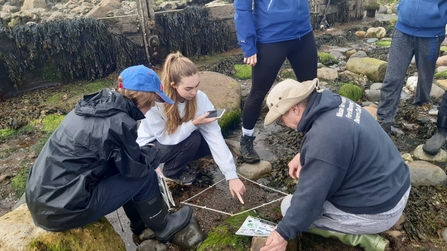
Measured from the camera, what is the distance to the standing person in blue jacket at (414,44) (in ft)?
12.8

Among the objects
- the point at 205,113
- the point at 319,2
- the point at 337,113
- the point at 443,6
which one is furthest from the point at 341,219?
the point at 319,2

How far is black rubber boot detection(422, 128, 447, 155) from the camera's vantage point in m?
3.98

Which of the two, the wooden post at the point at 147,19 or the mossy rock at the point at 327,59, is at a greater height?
the wooden post at the point at 147,19

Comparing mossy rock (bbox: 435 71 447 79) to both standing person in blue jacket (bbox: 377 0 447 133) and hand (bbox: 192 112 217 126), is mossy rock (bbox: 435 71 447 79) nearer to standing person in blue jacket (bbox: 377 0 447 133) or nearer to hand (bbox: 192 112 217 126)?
standing person in blue jacket (bbox: 377 0 447 133)

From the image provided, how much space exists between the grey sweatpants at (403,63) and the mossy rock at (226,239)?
250cm

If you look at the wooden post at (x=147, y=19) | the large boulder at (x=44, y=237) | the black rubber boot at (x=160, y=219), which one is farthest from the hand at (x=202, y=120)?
the wooden post at (x=147, y=19)

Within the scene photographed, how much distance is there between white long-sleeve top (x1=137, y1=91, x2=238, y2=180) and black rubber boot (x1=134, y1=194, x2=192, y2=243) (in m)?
0.61

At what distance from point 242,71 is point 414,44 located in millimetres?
4132

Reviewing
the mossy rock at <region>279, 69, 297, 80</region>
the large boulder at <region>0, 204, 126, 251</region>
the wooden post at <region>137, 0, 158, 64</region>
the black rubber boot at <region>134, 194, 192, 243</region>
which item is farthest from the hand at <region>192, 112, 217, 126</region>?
the wooden post at <region>137, 0, 158, 64</region>

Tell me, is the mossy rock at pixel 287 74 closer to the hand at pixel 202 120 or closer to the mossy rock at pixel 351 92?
the mossy rock at pixel 351 92

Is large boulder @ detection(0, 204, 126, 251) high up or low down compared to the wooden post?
down

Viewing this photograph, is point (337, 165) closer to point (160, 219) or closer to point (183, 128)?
point (160, 219)

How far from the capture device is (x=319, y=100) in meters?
2.24

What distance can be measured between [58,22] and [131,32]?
1.62m
